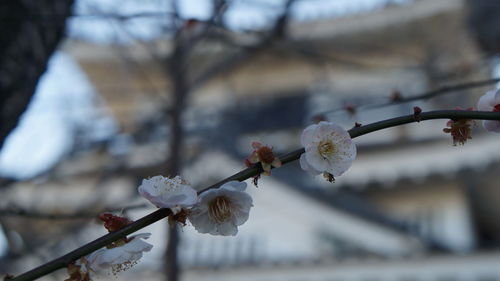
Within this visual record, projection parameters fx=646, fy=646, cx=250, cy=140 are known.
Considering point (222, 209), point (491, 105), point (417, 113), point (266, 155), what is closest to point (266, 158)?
point (266, 155)

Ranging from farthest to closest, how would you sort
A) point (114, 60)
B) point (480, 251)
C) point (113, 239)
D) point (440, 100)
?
1. point (114, 60)
2. point (440, 100)
3. point (480, 251)
4. point (113, 239)

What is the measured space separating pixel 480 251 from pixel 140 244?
483 cm

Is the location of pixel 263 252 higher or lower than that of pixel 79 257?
higher

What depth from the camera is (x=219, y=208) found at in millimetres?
1095

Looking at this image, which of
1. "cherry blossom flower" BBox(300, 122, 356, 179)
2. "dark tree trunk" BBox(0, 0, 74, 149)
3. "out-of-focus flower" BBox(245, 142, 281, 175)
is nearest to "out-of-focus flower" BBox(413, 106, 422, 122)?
"cherry blossom flower" BBox(300, 122, 356, 179)

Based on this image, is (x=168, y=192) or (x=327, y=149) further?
(x=327, y=149)

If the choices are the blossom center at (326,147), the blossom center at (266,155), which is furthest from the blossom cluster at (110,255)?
the blossom center at (326,147)

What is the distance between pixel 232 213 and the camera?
1.12m

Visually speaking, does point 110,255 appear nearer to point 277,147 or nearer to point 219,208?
point 219,208

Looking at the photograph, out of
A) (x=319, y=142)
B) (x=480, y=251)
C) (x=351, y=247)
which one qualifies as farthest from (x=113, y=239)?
(x=351, y=247)

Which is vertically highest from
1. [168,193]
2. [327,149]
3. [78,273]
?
[327,149]

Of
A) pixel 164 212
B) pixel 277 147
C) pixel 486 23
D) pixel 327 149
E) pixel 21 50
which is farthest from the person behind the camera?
pixel 277 147

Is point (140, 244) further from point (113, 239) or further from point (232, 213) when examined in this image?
point (232, 213)

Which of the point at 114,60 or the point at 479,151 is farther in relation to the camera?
the point at 114,60
